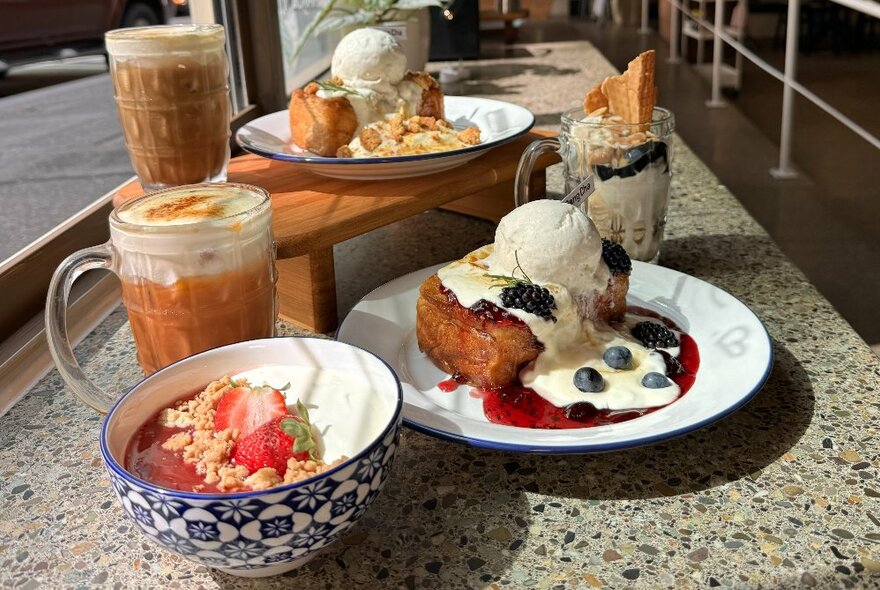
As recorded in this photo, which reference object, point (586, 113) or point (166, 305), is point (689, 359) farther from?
point (166, 305)

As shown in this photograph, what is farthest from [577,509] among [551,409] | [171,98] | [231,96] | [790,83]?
[790,83]

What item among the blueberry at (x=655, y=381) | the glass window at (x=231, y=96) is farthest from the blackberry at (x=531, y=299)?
the glass window at (x=231, y=96)

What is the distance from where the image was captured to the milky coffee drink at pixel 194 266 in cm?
70

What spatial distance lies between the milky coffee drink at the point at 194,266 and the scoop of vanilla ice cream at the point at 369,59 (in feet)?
1.53

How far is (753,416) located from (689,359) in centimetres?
8

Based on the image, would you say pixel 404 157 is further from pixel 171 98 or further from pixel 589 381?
pixel 589 381

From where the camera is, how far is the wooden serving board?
91 cm

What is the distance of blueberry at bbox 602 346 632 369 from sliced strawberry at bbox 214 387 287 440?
0.33m

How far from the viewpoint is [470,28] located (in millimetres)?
2756

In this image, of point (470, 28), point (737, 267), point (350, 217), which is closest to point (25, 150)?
point (470, 28)

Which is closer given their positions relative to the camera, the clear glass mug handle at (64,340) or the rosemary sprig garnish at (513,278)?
the clear glass mug handle at (64,340)

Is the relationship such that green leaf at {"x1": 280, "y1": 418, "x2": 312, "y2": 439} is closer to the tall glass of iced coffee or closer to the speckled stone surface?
the speckled stone surface

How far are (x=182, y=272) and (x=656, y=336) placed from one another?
0.46 m

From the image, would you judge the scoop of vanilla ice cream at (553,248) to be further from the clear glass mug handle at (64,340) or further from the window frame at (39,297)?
the window frame at (39,297)
